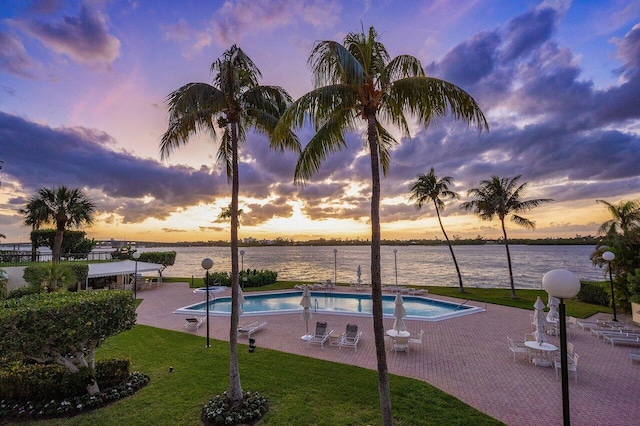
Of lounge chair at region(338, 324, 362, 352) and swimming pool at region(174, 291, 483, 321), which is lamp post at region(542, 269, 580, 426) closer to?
lounge chair at region(338, 324, 362, 352)

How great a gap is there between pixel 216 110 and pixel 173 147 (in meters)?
1.58

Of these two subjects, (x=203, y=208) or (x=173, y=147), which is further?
(x=203, y=208)

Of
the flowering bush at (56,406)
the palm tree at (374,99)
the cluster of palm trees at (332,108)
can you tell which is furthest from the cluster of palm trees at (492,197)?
the flowering bush at (56,406)

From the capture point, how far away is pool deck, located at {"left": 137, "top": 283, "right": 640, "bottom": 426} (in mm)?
7520

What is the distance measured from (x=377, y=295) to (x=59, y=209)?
2829 cm

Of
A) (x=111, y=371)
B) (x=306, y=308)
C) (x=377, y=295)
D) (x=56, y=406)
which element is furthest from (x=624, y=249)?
(x=56, y=406)

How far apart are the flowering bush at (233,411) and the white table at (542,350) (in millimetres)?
8927

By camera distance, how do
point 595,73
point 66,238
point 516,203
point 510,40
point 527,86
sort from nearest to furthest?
point 510,40, point 595,73, point 527,86, point 516,203, point 66,238

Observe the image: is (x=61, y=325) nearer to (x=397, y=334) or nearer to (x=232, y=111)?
(x=232, y=111)

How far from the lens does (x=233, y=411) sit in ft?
23.7

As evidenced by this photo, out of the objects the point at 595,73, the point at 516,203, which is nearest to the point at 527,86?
the point at 595,73

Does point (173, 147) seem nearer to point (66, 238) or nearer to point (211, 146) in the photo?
point (211, 146)

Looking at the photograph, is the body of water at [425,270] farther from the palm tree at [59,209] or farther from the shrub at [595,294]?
the palm tree at [59,209]

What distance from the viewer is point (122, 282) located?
30.6 m
